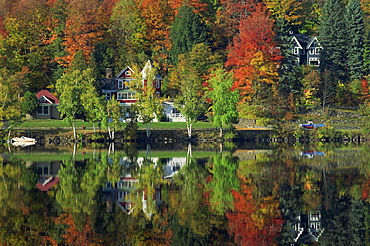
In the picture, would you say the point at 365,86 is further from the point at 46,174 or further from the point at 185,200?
the point at 185,200

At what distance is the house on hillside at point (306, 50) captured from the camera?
106000mm

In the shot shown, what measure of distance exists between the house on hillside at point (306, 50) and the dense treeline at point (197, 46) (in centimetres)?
284

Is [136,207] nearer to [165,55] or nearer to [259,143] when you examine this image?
[259,143]

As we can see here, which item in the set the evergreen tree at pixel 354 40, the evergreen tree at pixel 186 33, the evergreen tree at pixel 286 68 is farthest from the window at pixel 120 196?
the evergreen tree at pixel 354 40

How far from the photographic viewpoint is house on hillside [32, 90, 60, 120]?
88.8m

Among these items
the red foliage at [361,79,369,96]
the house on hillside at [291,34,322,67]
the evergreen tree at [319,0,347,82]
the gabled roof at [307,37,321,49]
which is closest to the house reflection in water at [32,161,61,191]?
the red foliage at [361,79,369,96]

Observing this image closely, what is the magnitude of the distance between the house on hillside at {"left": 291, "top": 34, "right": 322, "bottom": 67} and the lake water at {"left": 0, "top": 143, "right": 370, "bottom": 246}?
53462mm

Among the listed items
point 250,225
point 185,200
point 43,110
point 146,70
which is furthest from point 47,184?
point 43,110

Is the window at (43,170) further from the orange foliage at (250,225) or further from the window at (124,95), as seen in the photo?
the window at (124,95)

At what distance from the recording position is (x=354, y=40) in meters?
102

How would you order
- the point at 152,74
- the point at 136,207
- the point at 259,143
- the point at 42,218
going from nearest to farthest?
the point at 42,218 → the point at 136,207 → the point at 259,143 → the point at 152,74

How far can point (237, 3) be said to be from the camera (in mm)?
106938

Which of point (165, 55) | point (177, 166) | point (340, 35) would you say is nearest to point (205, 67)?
point (165, 55)

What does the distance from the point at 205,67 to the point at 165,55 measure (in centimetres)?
1330
